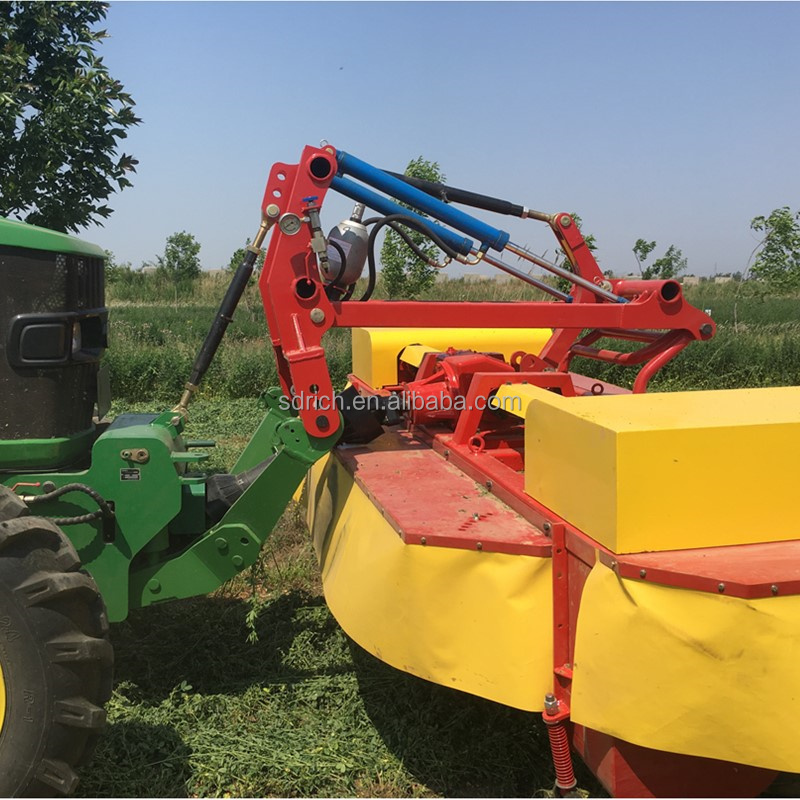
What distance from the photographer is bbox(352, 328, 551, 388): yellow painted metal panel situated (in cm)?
456

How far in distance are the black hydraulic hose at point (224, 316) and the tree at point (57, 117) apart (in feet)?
10.8

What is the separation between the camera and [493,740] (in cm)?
263

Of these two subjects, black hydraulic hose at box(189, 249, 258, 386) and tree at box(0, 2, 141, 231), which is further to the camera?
tree at box(0, 2, 141, 231)

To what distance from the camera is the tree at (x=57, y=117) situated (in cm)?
535

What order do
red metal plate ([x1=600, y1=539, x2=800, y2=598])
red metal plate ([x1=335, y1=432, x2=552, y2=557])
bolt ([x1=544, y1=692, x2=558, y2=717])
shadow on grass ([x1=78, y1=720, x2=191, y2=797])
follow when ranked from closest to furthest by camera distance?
red metal plate ([x1=600, y1=539, x2=800, y2=598])
bolt ([x1=544, y1=692, x2=558, y2=717])
red metal plate ([x1=335, y1=432, x2=552, y2=557])
shadow on grass ([x1=78, y1=720, x2=191, y2=797])

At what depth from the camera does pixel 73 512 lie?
2547mm

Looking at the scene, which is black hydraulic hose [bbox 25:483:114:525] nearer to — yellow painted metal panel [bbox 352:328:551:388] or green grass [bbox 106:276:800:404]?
yellow painted metal panel [bbox 352:328:551:388]

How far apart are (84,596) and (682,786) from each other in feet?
5.78

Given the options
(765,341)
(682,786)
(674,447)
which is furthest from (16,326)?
(765,341)

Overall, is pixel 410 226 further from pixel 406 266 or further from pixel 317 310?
pixel 406 266

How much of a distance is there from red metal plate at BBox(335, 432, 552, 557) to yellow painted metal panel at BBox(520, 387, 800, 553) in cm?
24

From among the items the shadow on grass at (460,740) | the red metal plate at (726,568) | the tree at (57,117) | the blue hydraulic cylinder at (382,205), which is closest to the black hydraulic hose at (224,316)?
the blue hydraulic cylinder at (382,205)

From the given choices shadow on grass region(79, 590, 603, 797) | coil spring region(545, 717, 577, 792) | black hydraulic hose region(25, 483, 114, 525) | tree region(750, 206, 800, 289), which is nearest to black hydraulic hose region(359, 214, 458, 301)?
black hydraulic hose region(25, 483, 114, 525)

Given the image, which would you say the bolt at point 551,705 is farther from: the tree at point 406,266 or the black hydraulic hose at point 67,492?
the tree at point 406,266
